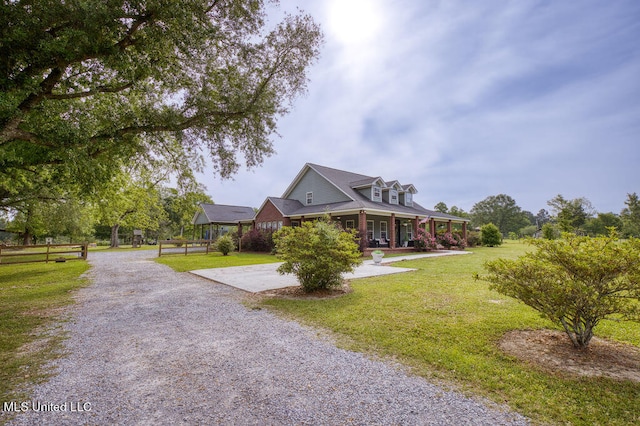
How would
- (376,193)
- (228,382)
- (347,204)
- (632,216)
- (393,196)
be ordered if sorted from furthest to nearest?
(632,216) → (393,196) → (376,193) → (347,204) → (228,382)

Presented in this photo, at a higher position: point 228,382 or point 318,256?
point 318,256

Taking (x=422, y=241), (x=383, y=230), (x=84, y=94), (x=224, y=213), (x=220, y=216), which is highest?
(x=84, y=94)

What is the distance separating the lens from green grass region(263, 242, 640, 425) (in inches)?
114

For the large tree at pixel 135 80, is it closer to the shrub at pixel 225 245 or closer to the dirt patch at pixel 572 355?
the dirt patch at pixel 572 355

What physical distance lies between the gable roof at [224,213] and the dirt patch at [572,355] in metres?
28.2

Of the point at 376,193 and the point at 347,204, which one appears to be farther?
the point at 376,193

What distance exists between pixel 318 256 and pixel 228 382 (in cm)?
479

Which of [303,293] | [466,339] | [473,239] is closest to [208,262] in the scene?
[303,293]

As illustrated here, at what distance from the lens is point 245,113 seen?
9.86 metres

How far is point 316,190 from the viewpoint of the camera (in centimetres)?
2578

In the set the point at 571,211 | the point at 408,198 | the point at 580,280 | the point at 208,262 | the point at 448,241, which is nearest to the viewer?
the point at 580,280

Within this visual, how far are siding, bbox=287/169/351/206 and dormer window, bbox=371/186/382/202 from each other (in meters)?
2.84

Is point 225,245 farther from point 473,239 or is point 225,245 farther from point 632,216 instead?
point 632,216

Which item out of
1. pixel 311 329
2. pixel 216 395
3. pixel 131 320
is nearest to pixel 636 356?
pixel 311 329
